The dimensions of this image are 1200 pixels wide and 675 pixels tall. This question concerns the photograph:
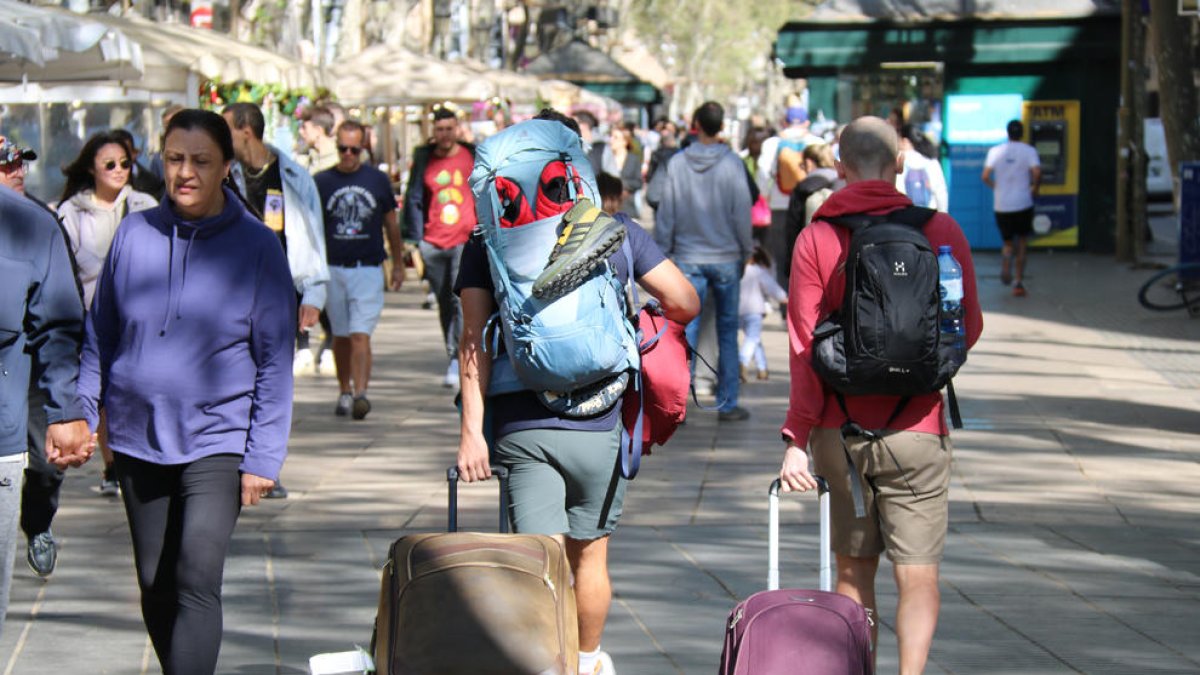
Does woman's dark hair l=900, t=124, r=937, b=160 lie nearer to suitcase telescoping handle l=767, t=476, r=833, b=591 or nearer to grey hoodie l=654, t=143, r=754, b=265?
grey hoodie l=654, t=143, r=754, b=265

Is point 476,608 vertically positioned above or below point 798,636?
above

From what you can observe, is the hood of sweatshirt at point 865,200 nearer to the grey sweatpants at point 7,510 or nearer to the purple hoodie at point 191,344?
the purple hoodie at point 191,344

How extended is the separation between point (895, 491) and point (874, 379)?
389mm

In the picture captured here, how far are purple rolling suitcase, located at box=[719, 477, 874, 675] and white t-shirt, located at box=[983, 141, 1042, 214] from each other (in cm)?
1633

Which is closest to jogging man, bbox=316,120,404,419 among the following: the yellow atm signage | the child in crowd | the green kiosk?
the child in crowd

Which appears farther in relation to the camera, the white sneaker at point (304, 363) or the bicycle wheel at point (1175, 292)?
the bicycle wheel at point (1175, 292)

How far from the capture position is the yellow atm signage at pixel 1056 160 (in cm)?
2406

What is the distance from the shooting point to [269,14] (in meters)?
39.4

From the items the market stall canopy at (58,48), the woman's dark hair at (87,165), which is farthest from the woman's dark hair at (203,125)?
the market stall canopy at (58,48)

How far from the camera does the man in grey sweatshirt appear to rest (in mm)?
11359

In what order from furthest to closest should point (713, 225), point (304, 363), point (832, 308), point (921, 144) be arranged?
point (921, 144), point (304, 363), point (713, 225), point (832, 308)

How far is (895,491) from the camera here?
507 cm

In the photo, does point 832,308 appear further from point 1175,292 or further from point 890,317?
point 1175,292

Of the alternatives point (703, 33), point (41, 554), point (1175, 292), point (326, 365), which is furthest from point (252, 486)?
point (703, 33)
